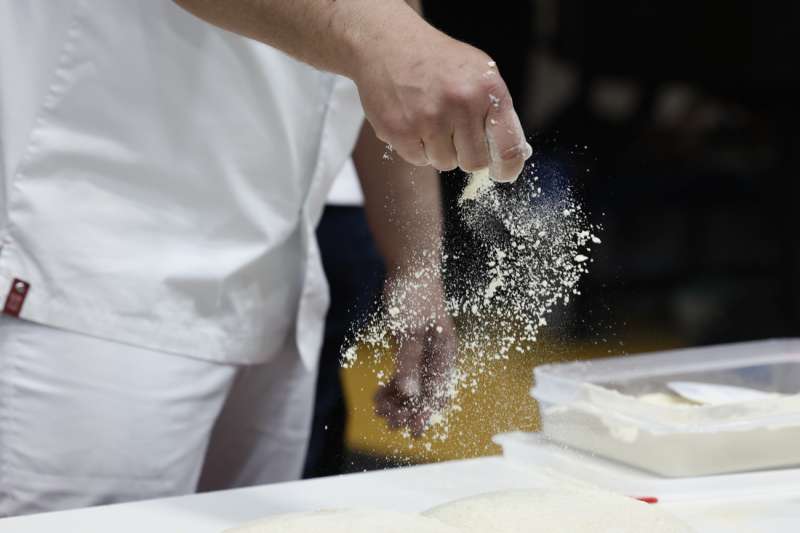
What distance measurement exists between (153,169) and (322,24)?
38 cm

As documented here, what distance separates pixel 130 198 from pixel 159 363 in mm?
202

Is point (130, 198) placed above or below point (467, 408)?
above

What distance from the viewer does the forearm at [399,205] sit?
1.00 meters

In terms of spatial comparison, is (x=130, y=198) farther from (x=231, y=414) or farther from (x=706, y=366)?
(x=706, y=366)

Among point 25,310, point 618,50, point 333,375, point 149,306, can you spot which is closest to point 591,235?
point 149,306

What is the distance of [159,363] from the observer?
3.70ft

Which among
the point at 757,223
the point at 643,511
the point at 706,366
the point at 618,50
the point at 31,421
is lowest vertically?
the point at 31,421

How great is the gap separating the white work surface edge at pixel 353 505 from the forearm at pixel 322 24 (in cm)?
44

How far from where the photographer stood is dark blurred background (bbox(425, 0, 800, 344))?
304cm

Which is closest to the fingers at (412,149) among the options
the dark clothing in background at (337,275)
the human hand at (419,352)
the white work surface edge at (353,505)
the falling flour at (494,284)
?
the falling flour at (494,284)

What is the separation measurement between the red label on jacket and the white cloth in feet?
1.95

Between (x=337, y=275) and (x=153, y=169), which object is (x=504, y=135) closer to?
(x=153, y=169)

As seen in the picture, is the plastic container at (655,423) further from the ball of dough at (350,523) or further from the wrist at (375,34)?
the wrist at (375,34)

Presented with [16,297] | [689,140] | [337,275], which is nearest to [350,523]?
[16,297]
